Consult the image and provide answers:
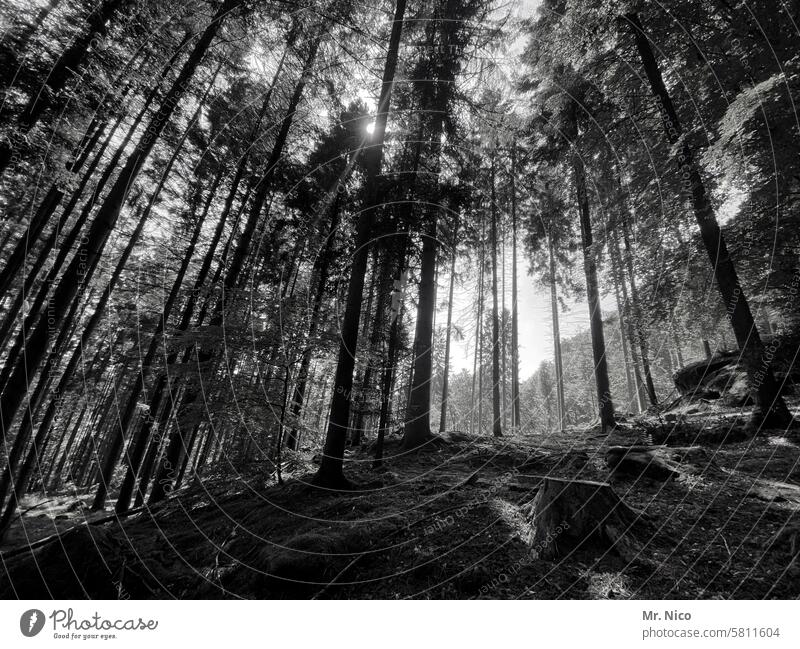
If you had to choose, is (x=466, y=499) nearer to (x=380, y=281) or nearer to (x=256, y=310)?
(x=256, y=310)

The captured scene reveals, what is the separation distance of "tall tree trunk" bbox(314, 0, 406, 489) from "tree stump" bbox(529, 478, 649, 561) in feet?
13.4

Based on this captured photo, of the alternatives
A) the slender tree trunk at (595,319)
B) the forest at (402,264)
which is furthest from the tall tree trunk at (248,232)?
the slender tree trunk at (595,319)

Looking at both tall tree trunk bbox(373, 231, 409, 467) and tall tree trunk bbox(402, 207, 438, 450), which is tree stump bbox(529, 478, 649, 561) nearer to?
tall tree trunk bbox(373, 231, 409, 467)

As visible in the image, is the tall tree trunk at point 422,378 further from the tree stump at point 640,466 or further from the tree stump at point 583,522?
the tree stump at point 583,522

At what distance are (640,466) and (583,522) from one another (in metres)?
2.79

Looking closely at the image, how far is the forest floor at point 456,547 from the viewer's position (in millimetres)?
2652

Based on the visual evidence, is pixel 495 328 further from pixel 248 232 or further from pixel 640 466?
pixel 248 232

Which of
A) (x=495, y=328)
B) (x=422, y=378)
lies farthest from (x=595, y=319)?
(x=422, y=378)

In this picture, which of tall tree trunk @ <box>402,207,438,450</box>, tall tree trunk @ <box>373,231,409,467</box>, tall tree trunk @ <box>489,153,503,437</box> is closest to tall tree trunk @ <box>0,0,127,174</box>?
tall tree trunk @ <box>373,231,409,467</box>

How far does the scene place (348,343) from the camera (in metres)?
6.44

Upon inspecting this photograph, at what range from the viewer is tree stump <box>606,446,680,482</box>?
4715mm

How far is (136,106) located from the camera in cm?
767

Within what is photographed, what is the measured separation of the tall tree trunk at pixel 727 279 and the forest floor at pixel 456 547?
3.40ft
